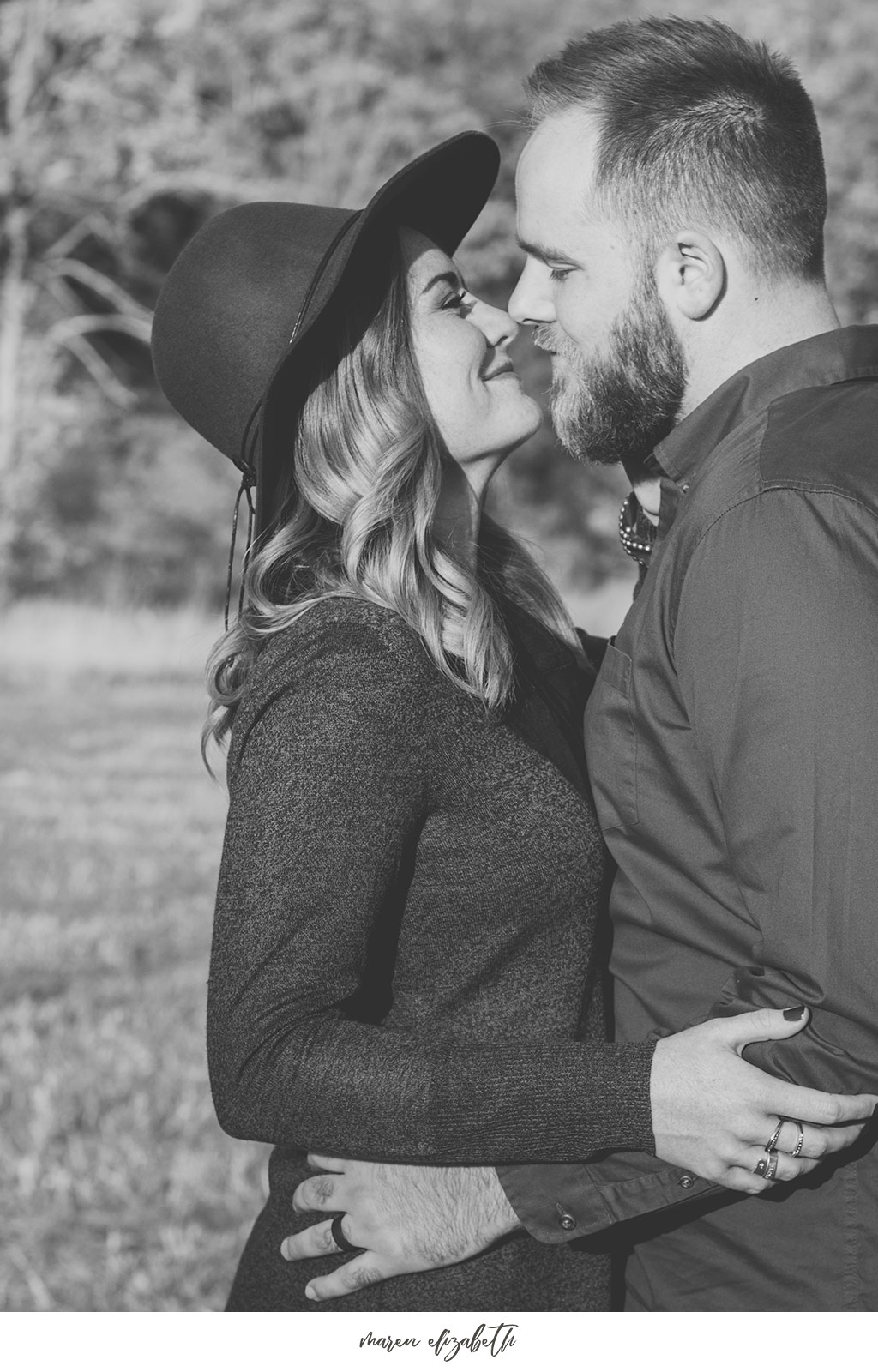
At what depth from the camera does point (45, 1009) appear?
223 inches

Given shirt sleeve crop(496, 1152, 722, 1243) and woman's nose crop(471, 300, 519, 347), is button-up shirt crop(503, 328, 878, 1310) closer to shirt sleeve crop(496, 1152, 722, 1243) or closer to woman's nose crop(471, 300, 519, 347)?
shirt sleeve crop(496, 1152, 722, 1243)

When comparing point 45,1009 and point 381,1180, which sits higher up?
point 381,1180

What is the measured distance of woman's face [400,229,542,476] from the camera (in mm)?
2547

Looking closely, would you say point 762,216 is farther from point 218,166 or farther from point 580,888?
point 218,166

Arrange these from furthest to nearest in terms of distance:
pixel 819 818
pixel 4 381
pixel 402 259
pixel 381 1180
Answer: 1. pixel 4 381
2. pixel 402 259
3. pixel 381 1180
4. pixel 819 818

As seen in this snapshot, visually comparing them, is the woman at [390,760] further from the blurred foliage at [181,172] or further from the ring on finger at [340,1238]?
the blurred foliage at [181,172]

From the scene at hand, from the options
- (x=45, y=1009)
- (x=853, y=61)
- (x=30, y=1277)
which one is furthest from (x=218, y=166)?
(x=30, y=1277)

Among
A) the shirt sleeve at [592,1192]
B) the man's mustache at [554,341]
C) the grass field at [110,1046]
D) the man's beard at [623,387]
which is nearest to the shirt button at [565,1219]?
the shirt sleeve at [592,1192]

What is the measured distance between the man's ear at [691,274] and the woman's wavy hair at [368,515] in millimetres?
458

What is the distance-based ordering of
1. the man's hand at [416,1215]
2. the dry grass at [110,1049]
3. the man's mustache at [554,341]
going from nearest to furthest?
the man's hand at [416,1215]
the man's mustache at [554,341]
the dry grass at [110,1049]

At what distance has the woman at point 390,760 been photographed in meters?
1.98

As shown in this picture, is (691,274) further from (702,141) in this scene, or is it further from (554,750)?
(554,750)

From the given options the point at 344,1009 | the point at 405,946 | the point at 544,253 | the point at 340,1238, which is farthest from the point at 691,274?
the point at 340,1238
